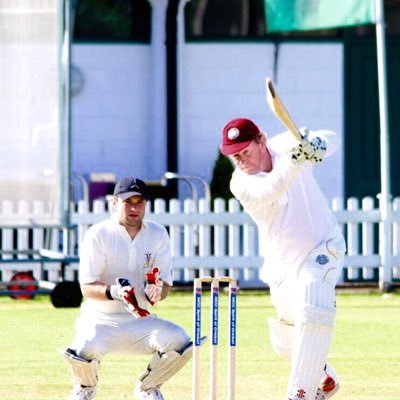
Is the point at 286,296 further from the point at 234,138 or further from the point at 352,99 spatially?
the point at 352,99

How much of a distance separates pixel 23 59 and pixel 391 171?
20.4 feet

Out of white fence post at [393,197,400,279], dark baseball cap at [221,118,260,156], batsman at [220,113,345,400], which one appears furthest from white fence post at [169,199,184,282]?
dark baseball cap at [221,118,260,156]

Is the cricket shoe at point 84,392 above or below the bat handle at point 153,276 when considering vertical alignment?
below

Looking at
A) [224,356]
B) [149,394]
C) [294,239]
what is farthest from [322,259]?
[224,356]

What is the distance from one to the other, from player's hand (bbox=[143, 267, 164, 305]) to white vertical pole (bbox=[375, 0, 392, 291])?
9531 mm

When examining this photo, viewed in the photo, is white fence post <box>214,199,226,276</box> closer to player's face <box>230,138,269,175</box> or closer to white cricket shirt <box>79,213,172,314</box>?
white cricket shirt <box>79,213,172,314</box>

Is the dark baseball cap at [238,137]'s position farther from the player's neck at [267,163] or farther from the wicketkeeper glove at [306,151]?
the wicketkeeper glove at [306,151]

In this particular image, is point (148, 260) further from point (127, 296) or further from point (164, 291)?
point (127, 296)

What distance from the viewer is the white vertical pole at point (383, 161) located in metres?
18.5

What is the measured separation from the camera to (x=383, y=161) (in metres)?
18.7

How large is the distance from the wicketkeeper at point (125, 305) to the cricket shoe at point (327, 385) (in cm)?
83

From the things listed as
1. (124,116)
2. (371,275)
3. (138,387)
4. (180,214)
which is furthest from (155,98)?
(138,387)

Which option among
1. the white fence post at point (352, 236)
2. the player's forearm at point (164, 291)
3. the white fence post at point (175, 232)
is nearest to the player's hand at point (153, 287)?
the player's forearm at point (164, 291)

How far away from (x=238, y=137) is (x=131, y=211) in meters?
0.90
